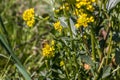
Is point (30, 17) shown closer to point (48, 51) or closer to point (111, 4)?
point (48, 51)

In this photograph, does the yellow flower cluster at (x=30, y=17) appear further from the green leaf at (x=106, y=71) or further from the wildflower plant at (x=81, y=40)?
the green leaf at (x=106, y=71)

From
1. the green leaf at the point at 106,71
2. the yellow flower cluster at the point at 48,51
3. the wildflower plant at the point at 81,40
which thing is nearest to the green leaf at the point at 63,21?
the wildflower plant at the point at 81,40

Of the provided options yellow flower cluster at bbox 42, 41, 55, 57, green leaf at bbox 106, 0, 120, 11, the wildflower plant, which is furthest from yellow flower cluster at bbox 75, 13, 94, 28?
yellow flower cluster at bbox 42, 41, 55, 57

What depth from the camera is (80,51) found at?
171 centimetres

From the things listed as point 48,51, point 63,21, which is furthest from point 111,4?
point 48,51

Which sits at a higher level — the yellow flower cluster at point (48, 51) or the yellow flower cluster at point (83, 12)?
the yellow flower cluster at point (83, 12)

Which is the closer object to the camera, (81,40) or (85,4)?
(85,4)

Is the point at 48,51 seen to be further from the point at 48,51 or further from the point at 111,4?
the point at 111,4

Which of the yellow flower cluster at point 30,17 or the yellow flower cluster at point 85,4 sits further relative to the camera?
the yellow flower cluster at point 30,17

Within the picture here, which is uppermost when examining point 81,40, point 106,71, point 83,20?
point 83,20

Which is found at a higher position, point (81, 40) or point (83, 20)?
point (83, 20)

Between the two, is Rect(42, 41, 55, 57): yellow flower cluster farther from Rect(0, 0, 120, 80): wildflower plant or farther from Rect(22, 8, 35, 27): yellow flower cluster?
Rect(22, 8, 35, 27): yellow flower cluster

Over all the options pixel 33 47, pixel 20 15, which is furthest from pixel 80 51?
pixel 20 15

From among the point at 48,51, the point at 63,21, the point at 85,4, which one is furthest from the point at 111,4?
the point at 48,51
